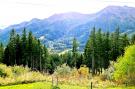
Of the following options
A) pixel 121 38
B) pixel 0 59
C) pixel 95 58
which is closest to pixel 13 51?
pixel 0 59

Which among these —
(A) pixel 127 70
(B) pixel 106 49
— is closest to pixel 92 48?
(B) pixel 106 49

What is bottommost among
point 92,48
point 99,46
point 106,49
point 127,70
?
point 106,49

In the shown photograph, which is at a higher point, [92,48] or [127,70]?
[127,70]

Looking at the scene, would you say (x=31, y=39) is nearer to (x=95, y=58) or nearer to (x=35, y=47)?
(x=35, y=47)

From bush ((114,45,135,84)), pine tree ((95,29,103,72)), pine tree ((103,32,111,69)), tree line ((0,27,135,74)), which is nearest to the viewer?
bush ((114,45,135,84))

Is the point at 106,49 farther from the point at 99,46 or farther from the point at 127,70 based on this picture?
the point at 127,70

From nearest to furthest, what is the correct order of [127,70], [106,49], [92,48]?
1. [127,70]
2. [106,49]
3. [92,48]

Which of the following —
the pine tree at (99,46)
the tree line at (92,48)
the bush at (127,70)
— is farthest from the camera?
the pine tree at (99,46)

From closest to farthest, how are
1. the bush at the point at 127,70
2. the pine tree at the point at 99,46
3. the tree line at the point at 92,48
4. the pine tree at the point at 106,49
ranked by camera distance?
the bush at the point at 127,70
the tree line at the point at 92,48
the pine tree at the point at 106,49
the pine tree at the point at 99,46

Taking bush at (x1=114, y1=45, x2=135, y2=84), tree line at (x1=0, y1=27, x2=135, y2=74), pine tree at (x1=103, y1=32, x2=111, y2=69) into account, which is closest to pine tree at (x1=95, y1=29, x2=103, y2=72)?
tree line at (x1=0, y1=27, x2=135, y2=74)

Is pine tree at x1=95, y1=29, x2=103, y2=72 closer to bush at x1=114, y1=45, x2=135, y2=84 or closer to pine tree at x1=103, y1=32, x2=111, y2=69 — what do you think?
pine tree at x1=103, y1=32, x2=111, y2=69

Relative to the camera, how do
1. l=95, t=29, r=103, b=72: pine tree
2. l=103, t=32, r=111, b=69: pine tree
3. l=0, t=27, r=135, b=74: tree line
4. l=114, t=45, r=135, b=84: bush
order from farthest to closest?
l=95, t=29, r=103, b=72: pine tree < l=103, t=32, r=111, b=69: pine tree < l=0, t=27, r=135, b=74: tree line < l=114, t=45, r=135, b=84: bush

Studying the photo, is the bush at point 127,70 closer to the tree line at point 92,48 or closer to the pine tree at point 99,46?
the tree line at point 92,48

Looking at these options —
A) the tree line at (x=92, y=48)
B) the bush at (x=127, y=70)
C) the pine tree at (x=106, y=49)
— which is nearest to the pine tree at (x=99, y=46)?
the tree line at (x=92, y=48)
